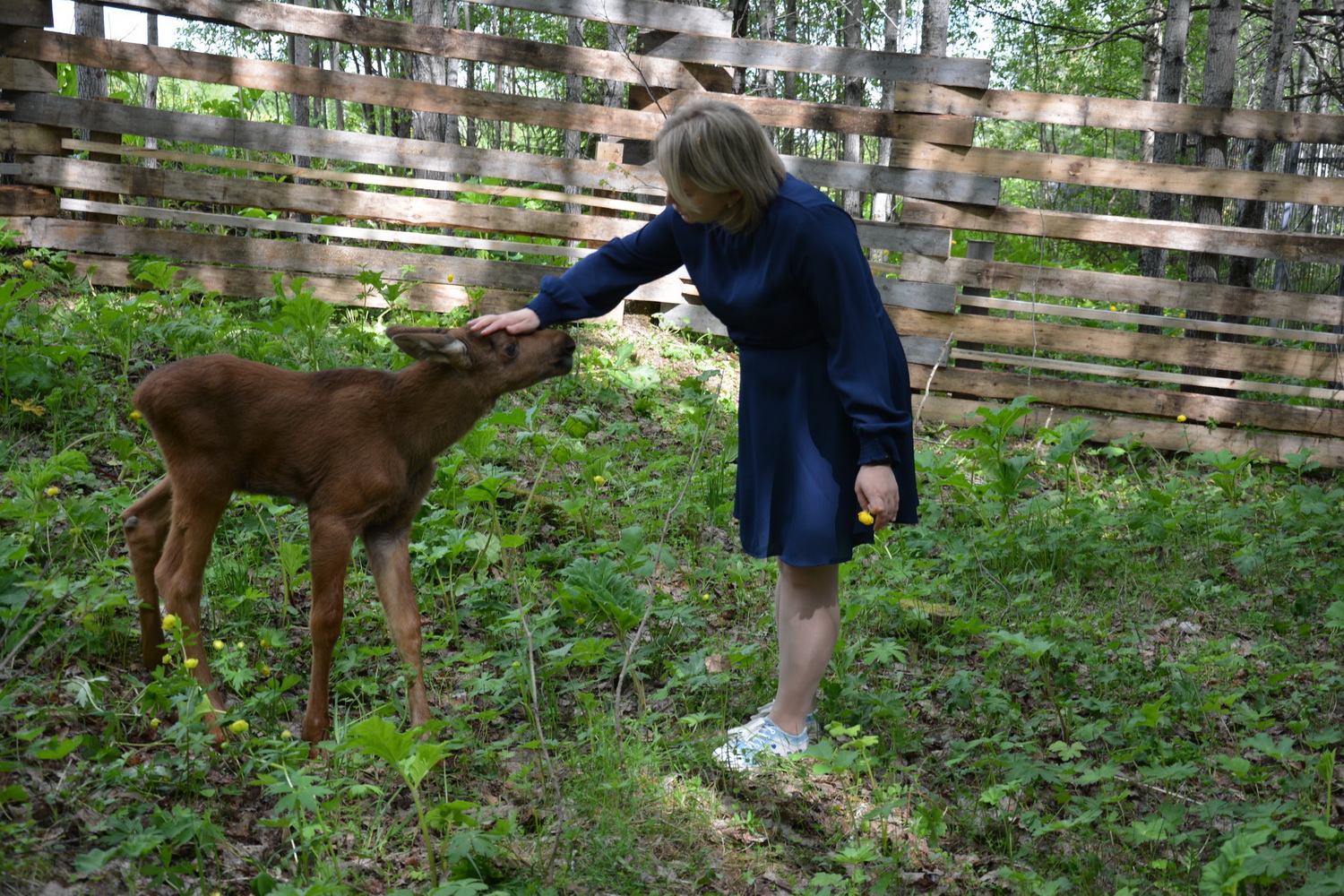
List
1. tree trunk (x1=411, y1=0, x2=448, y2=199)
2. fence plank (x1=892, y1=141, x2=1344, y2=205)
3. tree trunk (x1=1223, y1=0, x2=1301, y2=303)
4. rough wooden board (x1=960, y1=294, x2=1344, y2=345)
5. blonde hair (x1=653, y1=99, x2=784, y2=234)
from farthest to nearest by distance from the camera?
tree trunk (x1=411, y1=0, x2=448, y2=199) → tree trunk (x1=1223, y1=0, x2=1301, y2=303) → rough wooden board (x1=960, y1=294, x2=1344, y2=345) → fence plank (x1=892, y1=141, x2=1344, y2=205) → blonde hair (x1=653, y1=99, x2=784, y2=234)

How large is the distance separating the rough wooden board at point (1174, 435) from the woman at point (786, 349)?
4.44 metres

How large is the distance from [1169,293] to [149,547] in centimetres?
747

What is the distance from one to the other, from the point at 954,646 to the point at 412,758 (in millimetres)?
2830

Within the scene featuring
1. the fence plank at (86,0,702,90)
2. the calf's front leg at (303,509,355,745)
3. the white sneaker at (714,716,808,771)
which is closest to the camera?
the calf's front leg at (303,509,355,745)

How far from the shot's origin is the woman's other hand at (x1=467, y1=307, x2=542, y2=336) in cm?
391

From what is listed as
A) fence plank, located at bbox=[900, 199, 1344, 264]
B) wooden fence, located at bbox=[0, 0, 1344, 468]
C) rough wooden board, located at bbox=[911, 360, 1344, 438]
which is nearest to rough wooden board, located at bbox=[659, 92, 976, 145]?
wooden fence, located at bbox=[0, 0, 1344, 468]

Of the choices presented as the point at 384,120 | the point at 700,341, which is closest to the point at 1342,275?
the point at 700,341

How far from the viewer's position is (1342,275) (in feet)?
35.3

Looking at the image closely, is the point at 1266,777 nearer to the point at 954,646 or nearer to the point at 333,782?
the point at 954,646

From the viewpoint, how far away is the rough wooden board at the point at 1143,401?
798cm

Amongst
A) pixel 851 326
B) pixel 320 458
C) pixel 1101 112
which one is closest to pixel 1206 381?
pixel 1101 112

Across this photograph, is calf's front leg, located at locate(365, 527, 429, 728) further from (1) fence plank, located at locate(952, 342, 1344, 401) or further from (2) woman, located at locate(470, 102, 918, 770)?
(1) fence plank, located at locate(952, 342, 1344, 401)

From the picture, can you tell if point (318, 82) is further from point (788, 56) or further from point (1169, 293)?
point (1169, 293)

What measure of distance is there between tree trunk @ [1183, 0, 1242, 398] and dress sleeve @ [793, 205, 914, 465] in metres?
6.25
